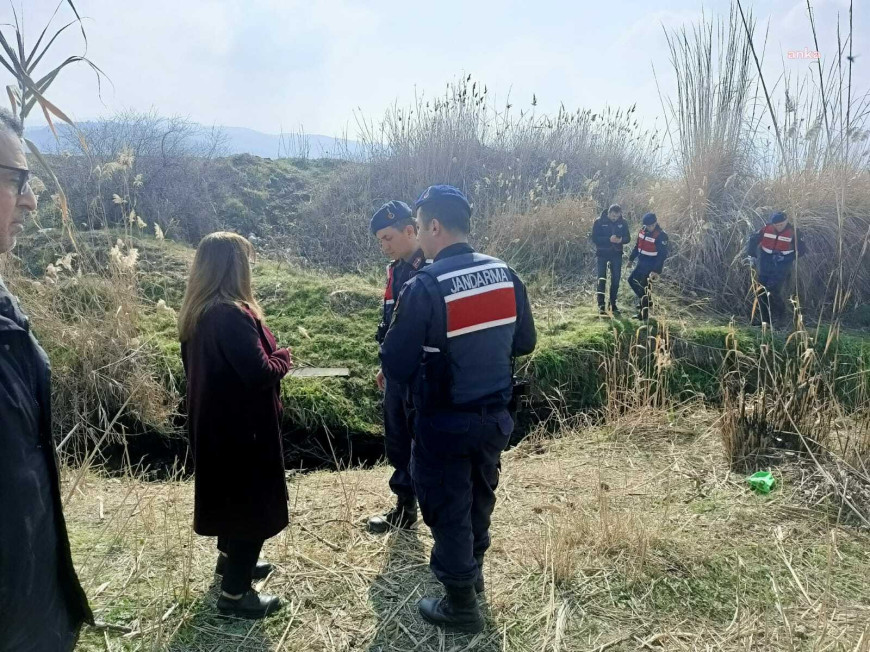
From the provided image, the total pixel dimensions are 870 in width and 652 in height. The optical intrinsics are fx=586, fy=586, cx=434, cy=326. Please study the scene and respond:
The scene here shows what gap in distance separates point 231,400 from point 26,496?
1.09 meters

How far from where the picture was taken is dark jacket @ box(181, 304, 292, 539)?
2.26m

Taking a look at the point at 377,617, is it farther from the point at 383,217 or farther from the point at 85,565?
the point at 383,217

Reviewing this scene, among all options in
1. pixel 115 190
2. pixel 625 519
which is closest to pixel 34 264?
pixel 115 190

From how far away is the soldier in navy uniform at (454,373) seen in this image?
92.7 inches

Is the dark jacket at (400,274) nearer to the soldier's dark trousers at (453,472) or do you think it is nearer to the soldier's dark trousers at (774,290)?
the soldier's dark trousers at (453,472)

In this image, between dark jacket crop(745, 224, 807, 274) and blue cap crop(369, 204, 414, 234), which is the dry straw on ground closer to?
blue cap crop(369, 204, 414, 234)

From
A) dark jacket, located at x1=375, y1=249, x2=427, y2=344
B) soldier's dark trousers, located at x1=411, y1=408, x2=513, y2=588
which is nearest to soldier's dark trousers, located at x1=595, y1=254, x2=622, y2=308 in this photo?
dark jacket, located at x1=375, y1=249, x2=427, y2=344

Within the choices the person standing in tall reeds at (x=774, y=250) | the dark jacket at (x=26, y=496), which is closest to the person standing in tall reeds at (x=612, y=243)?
the person standing in tall reeds at (x=774, y=250)

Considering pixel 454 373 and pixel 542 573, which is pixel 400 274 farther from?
pixel 542 573

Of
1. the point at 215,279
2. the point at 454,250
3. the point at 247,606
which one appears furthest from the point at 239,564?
the point at 454,250

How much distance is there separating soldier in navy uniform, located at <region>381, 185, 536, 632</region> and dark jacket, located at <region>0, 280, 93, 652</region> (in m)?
1.28

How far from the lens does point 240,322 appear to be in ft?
7.42

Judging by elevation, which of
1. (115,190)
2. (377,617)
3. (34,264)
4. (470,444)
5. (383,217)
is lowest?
(377,617)

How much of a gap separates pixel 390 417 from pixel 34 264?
6473 millimetres
